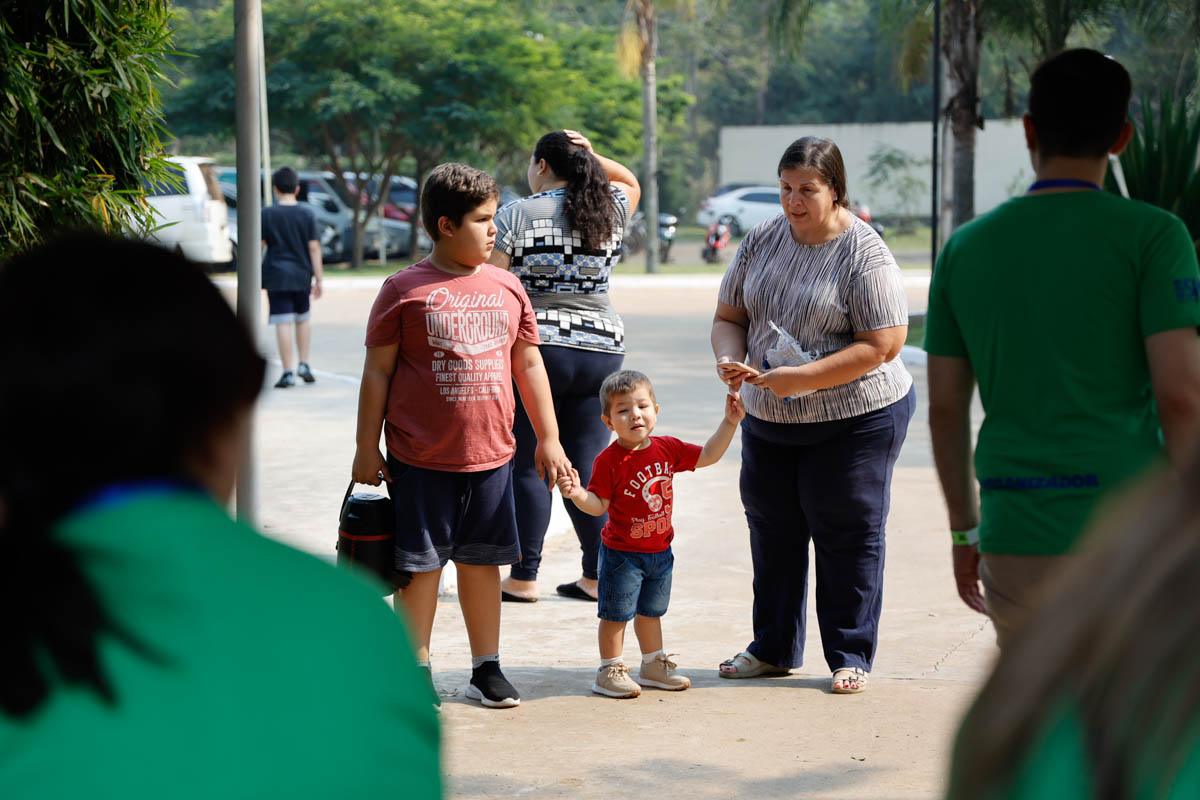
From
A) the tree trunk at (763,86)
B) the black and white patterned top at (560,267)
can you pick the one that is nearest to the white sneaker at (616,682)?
the black and white patterned top at (560,267)

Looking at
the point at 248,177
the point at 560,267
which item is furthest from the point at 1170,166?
the point at 248,177

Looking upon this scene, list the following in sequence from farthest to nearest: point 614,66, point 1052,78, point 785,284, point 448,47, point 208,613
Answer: point 614,66, point 448,47, point 785,284, point 1052,78, point 208,613

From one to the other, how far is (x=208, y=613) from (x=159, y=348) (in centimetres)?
24

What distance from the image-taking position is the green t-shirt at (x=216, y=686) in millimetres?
1158

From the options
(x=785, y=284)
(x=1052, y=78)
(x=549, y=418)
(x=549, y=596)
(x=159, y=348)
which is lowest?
(x=549, y=596)

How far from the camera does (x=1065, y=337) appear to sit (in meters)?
2.94

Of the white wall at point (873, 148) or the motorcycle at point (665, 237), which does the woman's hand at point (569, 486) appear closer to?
the motorcycle at point (665, 237)

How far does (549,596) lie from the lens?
20.9 feet

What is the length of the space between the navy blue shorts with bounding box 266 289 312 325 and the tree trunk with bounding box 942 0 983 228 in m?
7.78

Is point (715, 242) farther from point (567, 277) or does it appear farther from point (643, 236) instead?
point (567, 277)

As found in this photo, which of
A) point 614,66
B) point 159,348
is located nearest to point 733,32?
point 614,66

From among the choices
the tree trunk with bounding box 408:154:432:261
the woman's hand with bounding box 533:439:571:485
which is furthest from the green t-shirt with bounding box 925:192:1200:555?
the tree trunk with bounding box 408:154:432:261

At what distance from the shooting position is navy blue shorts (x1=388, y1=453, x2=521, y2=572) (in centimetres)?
461

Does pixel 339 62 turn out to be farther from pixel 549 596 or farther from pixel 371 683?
pixel 371 683
